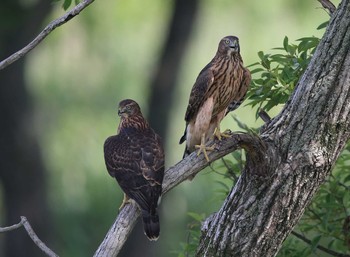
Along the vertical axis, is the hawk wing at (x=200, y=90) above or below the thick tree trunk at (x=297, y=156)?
above

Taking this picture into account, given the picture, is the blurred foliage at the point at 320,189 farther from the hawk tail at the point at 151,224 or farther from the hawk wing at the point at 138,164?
the hawk wing at the point at 138,164

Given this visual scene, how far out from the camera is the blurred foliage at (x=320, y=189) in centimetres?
570

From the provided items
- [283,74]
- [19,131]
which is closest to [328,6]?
[283,74]

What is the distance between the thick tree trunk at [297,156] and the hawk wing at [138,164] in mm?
900

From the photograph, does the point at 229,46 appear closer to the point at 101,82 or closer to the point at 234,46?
the point at 234,46

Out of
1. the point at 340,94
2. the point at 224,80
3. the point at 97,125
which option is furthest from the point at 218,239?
the point at 97,125

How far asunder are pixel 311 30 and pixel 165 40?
3146mm

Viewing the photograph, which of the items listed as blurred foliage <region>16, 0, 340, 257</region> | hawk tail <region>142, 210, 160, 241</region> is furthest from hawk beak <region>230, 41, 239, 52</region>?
blurred foliage <region>16, 0, 340, 257</region>

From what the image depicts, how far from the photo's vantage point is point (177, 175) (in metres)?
5.27

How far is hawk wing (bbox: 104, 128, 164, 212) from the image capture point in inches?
235

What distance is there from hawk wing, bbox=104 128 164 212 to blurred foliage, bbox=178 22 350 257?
346 mm

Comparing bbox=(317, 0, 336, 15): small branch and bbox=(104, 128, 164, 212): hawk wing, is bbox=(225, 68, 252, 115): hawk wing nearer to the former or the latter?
bbox=(104, 128, 164, 212): hawk wing

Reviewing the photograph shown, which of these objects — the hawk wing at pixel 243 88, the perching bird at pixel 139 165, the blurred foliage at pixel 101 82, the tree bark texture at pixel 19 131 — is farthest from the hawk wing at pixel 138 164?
the blurred foliage at pixel 101 82

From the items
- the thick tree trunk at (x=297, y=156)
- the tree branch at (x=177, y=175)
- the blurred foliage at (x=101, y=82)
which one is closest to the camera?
the tree branch at (x=177, y=175)
